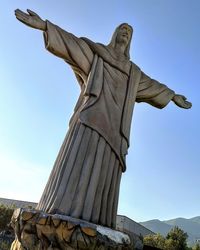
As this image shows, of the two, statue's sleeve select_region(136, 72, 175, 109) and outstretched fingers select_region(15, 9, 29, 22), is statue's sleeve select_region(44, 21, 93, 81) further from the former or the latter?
statue's sleeve select_region(136, 72, 175, 109)

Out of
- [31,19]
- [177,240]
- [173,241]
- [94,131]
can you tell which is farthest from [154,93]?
[177,240]

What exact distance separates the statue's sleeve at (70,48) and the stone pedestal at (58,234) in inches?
112

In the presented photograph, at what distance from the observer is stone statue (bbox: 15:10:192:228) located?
14.5ft

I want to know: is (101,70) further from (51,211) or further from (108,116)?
(51,211)

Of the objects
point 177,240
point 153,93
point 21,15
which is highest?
point 177,240

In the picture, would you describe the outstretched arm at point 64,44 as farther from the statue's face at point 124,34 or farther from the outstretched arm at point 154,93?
the outstretched arm at point 154,93

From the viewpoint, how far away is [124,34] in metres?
6.76

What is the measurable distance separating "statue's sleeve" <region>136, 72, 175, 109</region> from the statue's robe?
0.07 ft

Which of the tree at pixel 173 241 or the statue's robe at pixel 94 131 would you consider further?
the tree at pixel 173 241

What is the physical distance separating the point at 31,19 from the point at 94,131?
2.06 meters

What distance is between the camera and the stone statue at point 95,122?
14.5 ft

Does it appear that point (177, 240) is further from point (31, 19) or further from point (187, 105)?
point (31, 19)

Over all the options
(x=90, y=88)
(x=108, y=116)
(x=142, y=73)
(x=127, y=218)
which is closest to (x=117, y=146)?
(x=108, y=116)

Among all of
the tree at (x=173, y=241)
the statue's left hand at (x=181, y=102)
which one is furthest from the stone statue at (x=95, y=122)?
the tree at (x=173, y=241)
